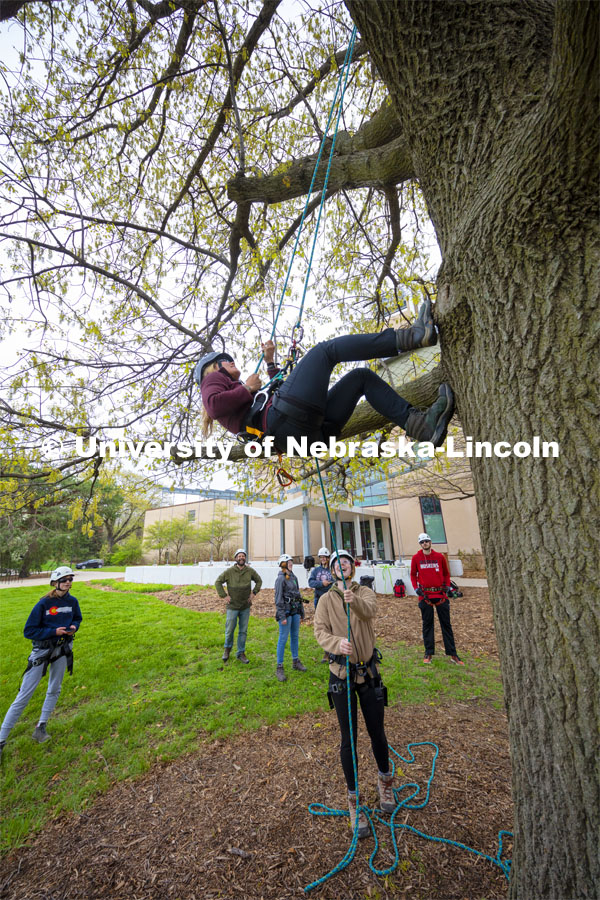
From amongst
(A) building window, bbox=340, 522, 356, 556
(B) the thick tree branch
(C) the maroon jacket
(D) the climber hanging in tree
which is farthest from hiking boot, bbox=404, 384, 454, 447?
(A) building window, bbox=340, 522, 356, 556

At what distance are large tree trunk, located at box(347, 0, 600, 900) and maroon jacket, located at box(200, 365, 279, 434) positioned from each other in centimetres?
152

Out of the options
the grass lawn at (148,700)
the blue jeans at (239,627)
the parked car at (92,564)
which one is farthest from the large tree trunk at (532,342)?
the parked car at (92,564)

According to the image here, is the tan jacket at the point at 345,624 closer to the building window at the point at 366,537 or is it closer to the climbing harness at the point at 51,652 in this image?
the climbing harness at the point at 51,652

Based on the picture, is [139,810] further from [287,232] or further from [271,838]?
[287,232]

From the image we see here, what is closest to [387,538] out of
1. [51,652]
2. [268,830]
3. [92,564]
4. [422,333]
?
[51,652]

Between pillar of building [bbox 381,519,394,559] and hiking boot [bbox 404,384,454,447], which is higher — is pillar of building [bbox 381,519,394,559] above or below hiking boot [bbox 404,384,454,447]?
below

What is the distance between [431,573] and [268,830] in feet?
15.2

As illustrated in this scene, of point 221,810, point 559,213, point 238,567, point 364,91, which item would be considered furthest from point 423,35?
point 238,567

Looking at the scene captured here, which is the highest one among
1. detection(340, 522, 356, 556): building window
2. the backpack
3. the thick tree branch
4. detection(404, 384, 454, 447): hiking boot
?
the thick tree branch

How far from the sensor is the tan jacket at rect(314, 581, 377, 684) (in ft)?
10.3

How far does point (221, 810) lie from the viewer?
3.19 m

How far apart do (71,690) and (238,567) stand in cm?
326

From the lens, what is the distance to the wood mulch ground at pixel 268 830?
2.43 metres

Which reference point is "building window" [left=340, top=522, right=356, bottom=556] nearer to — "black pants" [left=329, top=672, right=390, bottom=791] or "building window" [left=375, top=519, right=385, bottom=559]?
"building window" [left=375, top=519, right=385, bottom=559]
